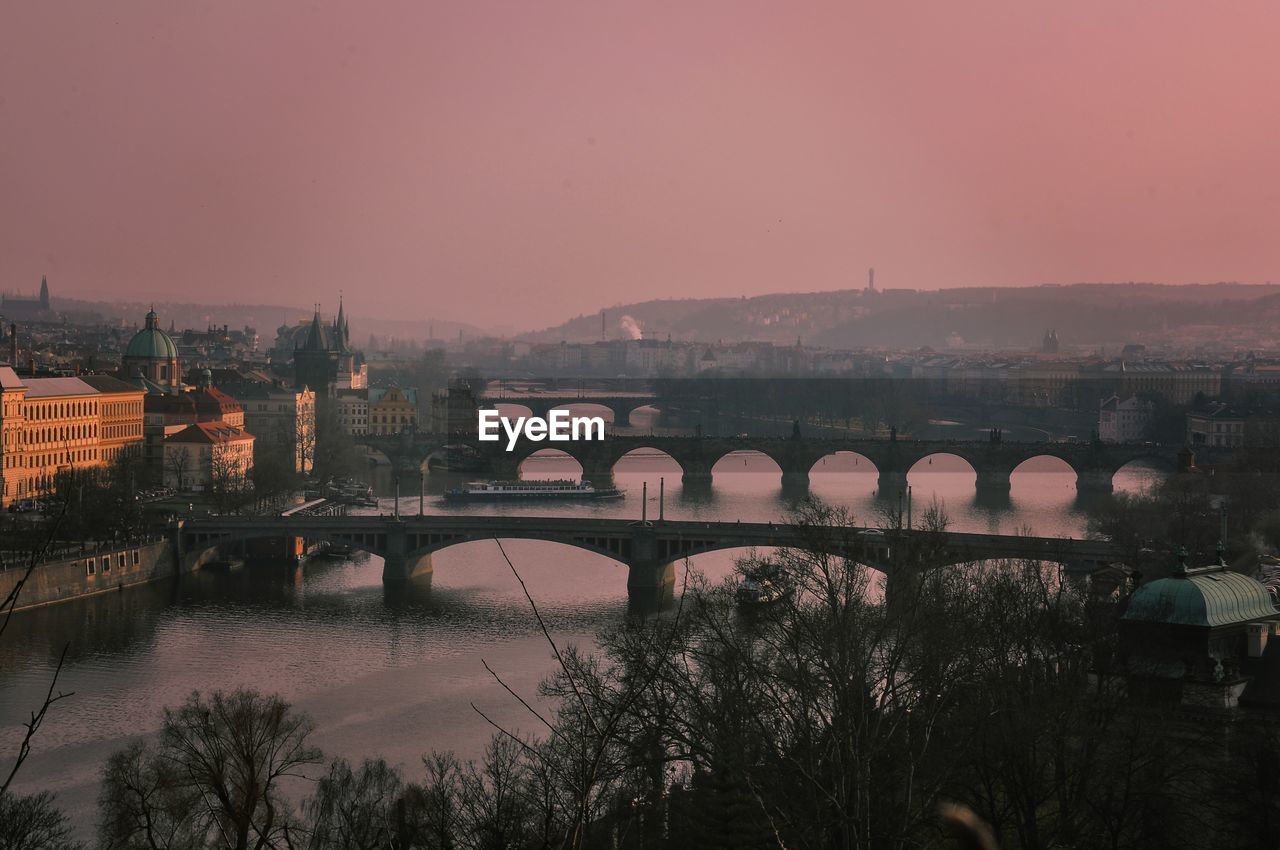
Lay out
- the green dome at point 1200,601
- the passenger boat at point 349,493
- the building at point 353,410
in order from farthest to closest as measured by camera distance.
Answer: the building at point 353,410 → the passenger boat at point 349,493 → the green dome at point 1200,601

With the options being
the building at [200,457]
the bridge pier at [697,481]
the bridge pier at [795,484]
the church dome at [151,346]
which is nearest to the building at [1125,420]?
the bridge pier at [795,484]

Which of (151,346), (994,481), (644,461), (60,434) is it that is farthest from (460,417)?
(60,434)

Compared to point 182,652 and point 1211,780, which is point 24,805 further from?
point 182,652

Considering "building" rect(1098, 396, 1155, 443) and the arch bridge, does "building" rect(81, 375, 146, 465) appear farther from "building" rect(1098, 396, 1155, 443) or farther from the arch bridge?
"building" rect(1098, 396, 1155, 443)

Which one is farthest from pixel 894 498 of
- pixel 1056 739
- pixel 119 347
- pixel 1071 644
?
pixel 119 347

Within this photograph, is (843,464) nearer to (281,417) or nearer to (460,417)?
(460,417)

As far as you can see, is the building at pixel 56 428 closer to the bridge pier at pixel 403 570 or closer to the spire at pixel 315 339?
the bridge pier at pixel 403 570
